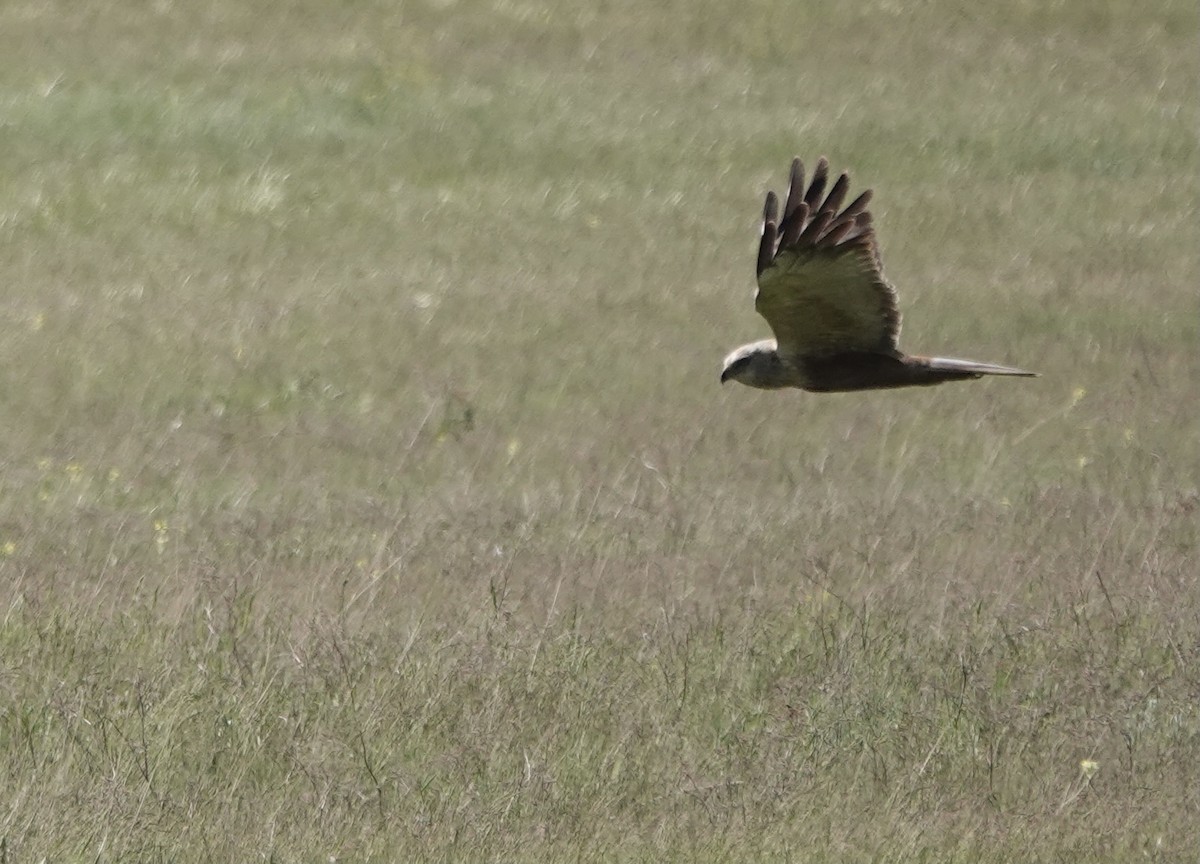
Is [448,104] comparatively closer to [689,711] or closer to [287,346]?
[287,346]

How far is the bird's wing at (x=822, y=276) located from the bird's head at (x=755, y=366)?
0.06 m

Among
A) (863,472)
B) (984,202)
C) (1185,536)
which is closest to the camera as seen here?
(1185,536)

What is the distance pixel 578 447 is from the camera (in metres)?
11.1

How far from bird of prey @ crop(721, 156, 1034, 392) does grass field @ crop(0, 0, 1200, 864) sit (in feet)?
2.50

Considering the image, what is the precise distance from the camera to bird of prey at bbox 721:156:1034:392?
7230 mm

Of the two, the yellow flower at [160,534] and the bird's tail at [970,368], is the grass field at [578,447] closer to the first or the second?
the yellow flower at [160,534]

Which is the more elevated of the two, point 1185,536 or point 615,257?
point 1185,536

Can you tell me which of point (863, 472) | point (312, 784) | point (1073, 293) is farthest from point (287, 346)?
point (312, 784)

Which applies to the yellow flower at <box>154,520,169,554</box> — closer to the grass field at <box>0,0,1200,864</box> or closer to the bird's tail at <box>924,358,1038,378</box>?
the grass field at <box>0,0,1200,864</box>

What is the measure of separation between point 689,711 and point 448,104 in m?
13.8

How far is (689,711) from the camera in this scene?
21.3 feet

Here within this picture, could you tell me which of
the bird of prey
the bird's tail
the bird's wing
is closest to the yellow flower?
the bird of prey

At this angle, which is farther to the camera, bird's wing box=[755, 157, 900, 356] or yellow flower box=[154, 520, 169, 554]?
yellow flower box=[154, 520, 169, 554]

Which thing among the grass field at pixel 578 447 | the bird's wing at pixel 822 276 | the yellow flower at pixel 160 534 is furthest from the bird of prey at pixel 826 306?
the yellow flower at pixel 160 534
